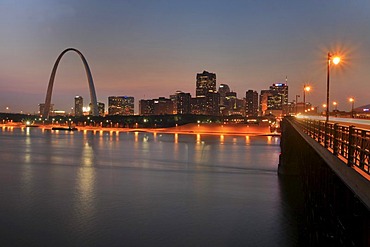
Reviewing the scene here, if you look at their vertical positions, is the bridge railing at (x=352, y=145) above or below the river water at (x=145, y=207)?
above

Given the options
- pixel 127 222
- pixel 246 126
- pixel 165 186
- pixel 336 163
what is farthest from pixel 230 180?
pixel 246 126

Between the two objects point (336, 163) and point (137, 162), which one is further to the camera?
point (137, 162)

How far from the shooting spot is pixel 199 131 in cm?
18950

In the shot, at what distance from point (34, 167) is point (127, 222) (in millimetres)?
32323

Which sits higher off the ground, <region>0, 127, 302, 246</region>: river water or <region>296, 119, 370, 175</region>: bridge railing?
<region>296, 119, 370, 175</region>: bridge railing

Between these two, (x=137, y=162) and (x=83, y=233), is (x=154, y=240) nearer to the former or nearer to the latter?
(x=83, y=233)

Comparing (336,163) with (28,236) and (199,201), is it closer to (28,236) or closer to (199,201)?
(28,236)

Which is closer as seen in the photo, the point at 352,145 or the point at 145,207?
the point at 352,145

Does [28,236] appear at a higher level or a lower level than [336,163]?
lower

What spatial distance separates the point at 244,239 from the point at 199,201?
33.3 feet

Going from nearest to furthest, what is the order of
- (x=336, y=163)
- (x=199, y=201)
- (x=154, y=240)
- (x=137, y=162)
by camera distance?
(x=336, y=163), (x=154, y=240), (x=199, y=201), (x=137, y=162)

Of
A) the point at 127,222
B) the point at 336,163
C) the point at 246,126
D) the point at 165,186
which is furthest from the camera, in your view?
the point at 246,126

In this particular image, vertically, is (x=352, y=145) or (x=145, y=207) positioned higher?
(x=352, y=145)

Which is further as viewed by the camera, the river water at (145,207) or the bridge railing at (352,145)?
the river water at (145,207)
